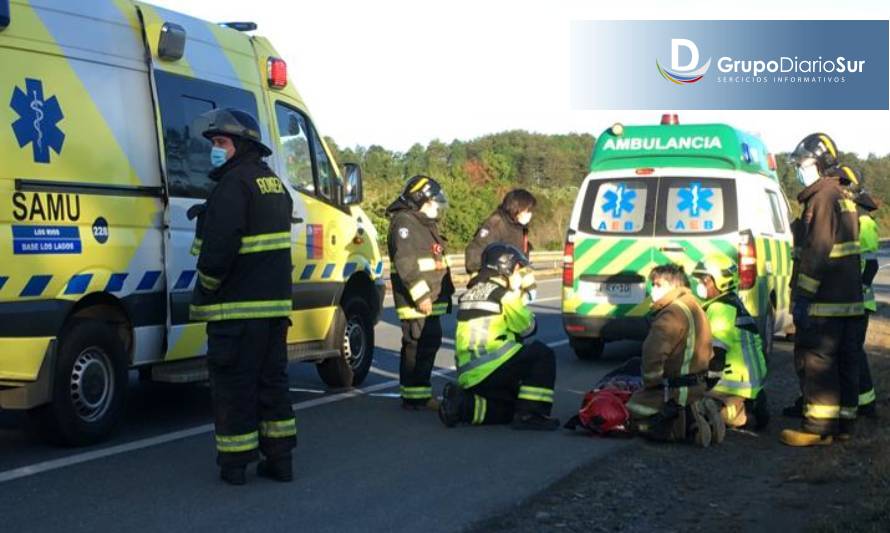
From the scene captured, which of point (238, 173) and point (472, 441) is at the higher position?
point (238, 173)

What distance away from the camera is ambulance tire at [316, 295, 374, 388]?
391 inches

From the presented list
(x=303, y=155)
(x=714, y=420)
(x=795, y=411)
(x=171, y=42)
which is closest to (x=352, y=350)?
(x=303, y=155)

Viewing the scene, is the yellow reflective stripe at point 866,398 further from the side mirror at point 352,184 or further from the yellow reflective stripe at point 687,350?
the side mirror at point 352,184

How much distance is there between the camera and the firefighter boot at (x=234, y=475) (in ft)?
20.4

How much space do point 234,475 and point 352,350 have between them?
3.90 meters

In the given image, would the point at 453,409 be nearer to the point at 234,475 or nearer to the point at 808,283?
the point at 234,475

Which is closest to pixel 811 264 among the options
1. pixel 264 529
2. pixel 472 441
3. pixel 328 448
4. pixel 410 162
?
pixel 472 441

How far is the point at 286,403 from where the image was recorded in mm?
6367

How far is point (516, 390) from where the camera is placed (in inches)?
320

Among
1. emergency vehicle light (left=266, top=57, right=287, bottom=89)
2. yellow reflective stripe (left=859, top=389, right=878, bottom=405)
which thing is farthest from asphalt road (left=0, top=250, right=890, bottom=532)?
emergency vehicle light (left=266, top=57, right=287, bottom=89)

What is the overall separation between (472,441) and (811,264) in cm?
247

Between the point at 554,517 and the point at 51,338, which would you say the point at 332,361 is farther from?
the point at 554,517

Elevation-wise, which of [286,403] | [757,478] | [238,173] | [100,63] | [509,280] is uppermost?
[100,63]

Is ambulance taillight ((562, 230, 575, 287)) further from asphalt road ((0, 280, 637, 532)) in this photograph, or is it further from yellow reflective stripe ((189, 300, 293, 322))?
yellow reflective stripe ((189, 300, 293, 322))
